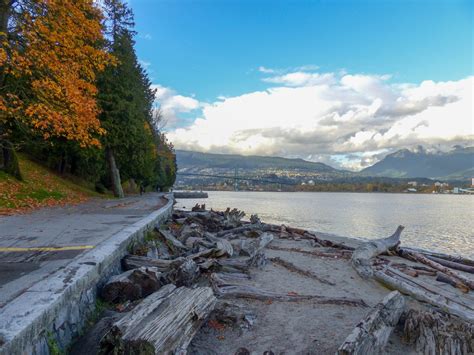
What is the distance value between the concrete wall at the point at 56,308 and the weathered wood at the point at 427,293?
6.19 meters

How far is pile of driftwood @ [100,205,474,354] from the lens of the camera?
3.91 metres

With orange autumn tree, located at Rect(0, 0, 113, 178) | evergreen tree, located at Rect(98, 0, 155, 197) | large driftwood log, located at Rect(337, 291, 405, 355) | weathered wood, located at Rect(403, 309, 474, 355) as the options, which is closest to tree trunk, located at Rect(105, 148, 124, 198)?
evergreen tree, located at Rect(98, 0, 155, 197)

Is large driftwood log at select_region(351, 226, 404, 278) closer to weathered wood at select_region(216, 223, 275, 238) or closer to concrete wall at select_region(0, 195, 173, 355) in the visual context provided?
weathered wood at select_region(216, 223, 275, 238)

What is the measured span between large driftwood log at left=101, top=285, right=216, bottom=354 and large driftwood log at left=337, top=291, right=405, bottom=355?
1896mm

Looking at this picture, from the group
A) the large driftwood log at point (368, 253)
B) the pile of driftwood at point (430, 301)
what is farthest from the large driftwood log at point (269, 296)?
the large driftwood log at point (368, 253)

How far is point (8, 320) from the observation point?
3129 millimetres

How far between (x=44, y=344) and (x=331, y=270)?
803cm

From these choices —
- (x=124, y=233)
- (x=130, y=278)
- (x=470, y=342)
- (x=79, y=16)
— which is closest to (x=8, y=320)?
(x=130, y=278)

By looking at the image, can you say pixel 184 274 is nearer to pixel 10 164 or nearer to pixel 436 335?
pixel 436 335

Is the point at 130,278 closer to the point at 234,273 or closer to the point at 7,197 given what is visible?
the point at 234,273

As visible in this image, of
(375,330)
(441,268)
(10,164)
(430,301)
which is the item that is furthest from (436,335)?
(10,164)

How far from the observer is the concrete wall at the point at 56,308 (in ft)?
9.96

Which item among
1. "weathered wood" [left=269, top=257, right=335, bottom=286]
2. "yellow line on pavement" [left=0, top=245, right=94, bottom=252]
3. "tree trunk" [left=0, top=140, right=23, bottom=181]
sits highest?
"tree trunk" [left=0, top=140, right=23, bottom=181]

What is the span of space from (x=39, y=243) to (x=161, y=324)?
14.0 feet
